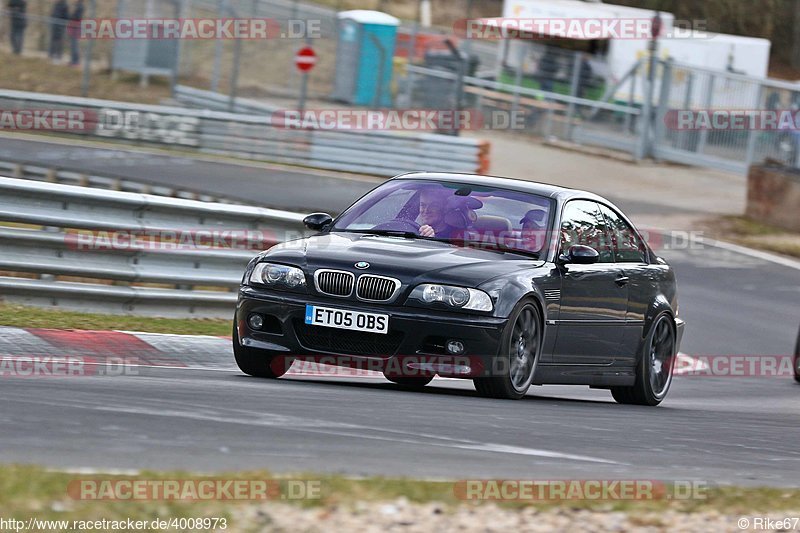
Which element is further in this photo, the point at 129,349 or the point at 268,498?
the point at 129,349

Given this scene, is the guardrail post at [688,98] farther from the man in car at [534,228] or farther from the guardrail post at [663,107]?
the man in car at [534,228]

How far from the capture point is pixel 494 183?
31.1ft

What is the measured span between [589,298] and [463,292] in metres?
1.53

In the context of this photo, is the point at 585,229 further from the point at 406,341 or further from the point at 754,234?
the point at 754,234

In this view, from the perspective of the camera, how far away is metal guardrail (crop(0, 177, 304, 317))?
1074cm

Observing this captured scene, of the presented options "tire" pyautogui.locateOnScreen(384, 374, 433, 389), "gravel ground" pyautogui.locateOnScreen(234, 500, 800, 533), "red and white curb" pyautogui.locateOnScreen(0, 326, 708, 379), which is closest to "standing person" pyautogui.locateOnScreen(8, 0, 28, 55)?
"red and white curb" pyautogui.locateOnScreen(0, 326, 708, 379)

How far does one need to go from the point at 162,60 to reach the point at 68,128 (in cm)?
720

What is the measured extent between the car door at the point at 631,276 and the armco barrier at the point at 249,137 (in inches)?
701

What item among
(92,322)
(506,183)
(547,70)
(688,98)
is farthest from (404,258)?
(547,70)

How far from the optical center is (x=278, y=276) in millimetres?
8484

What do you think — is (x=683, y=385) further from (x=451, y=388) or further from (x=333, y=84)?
(x=333, y=84)

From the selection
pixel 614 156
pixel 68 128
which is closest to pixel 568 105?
pixel 614 156

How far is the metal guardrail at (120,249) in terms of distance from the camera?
10.7 meters

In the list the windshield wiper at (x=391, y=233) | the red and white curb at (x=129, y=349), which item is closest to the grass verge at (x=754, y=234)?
the red and white curb at (x=129, y=349)
